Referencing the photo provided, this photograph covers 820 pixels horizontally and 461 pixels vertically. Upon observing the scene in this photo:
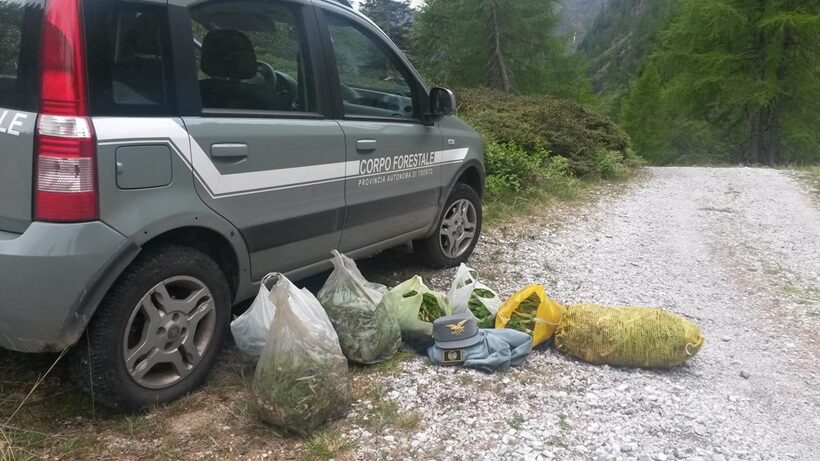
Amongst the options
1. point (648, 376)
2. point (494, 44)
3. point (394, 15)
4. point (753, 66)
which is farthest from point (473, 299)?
point (753, 66)

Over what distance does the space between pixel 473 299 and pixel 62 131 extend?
257cm

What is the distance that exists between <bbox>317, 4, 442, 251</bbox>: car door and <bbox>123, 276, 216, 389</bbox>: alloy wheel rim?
1.15 meters

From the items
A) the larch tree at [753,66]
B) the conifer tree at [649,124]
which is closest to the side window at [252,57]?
the larch tree at [753,66]

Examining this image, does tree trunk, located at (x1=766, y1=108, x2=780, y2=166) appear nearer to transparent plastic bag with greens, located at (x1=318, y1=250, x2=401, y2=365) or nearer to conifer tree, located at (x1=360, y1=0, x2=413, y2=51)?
conifer tree, located at (x1=360, y1=0, x2=413, y2=51)

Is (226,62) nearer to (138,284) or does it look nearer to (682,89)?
(138,284)

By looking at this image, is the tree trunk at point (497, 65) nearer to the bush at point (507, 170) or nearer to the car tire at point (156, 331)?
the bush at point (507, 170)

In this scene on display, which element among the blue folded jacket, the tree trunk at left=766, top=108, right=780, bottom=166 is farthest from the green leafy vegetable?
the tree trunk at left=766, top=108, right=780, bottom=166

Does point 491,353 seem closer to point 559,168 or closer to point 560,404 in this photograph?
point 560,404

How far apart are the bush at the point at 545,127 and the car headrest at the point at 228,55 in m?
6.37

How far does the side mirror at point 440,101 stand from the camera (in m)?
4.54

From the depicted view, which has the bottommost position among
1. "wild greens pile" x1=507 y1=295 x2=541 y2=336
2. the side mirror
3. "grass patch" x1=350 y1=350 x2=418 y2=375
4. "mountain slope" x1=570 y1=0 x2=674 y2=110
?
"grass patch" x1=350 y1=350 x2=418 y2=375

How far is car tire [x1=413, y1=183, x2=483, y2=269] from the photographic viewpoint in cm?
504

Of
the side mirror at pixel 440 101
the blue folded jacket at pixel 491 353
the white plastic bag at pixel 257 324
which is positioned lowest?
the blue folded jacket at pixel 491 353

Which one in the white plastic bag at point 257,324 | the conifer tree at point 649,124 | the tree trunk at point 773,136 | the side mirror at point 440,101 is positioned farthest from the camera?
the conifer tree at point 649,124
